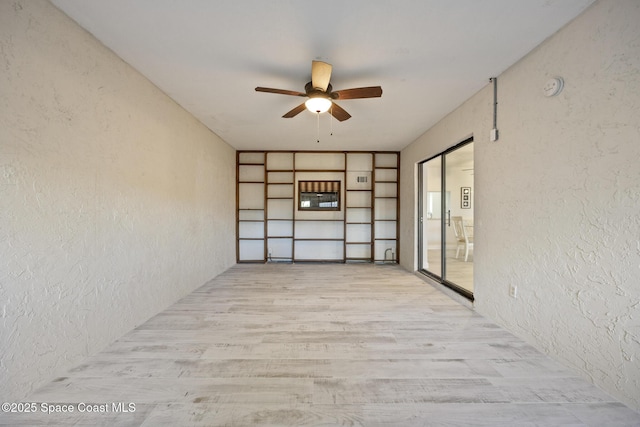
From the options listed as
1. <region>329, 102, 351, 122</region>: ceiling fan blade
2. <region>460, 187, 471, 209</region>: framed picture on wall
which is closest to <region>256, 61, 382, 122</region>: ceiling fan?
<region>329, 102, 351, 122</region>: ceiling fan blade

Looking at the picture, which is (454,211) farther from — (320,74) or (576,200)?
(320,74)

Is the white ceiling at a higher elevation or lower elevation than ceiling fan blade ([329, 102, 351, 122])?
higher

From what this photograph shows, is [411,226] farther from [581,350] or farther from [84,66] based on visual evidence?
[84,66]

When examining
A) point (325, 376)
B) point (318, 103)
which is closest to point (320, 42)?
point (318, 103)

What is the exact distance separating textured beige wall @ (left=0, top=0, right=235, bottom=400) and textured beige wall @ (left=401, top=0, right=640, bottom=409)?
3.59 metres

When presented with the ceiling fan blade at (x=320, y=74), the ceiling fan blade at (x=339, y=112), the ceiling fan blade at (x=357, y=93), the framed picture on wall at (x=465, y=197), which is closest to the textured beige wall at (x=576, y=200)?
the ceiling fan blade at (x=357, y=93)

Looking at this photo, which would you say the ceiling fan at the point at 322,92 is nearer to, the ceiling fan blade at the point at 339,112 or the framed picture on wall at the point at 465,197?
the ceiling fan blade at the point at 339,112

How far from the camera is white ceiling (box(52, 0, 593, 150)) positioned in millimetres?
1639

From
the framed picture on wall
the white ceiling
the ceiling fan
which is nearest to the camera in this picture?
the white ceiling

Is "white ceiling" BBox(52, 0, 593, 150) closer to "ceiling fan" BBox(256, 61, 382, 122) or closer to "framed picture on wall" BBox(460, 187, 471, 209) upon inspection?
"ceiling fan" BBox(256, 61, 382, 122)

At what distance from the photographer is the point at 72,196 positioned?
1.78m

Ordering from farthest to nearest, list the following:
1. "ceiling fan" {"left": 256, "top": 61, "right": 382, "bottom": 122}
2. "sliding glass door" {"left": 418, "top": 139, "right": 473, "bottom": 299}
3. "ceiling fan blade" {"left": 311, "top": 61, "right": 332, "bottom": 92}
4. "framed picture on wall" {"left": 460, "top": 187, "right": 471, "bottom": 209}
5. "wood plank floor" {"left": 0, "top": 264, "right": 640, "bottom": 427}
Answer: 1. "framed picture on wall" {"left": 460, "top": 187, "right": 471, "bottom": 209}
2. "sliding glass door" {"left": 418, "top": 139, "right": 473, "bottom": 299}
3. "ceiling fan" {"left": 256, "top": 61, "right": 382, "bottom": 122}
4. "ceiling fan blade" {"left": 311, "top": 61, "right": 332, "bottom": 92}
5. "wood plank floor" {"left": 0, "top": 264, "right": 640, "bottom": 427}

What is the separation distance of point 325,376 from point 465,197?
23.5ft

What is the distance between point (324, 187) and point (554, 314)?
4.33 meters
